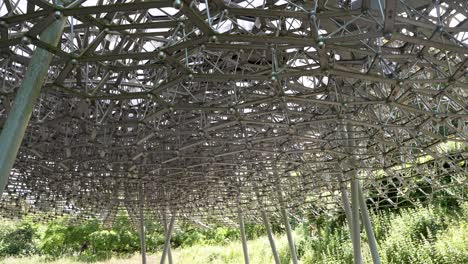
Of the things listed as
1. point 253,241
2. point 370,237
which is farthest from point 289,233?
point 253,241

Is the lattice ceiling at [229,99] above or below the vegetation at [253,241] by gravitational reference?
above

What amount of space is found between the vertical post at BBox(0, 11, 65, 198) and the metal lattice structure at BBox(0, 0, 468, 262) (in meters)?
0.14

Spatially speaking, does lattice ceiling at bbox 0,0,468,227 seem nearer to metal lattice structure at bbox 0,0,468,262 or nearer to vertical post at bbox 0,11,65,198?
metal lattice structure at bbox 0,0,468,262

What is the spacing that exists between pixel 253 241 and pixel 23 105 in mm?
37824

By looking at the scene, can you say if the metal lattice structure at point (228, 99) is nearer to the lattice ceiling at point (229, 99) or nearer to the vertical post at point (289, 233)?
the lattice ceiling at point (229, 99)

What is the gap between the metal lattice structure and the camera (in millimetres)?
8883

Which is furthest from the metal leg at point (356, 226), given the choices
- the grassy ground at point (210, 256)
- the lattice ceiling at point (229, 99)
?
the grassy ground at point (210, 256)

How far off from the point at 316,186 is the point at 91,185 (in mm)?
12554

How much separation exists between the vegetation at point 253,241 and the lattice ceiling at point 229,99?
4.55 meters

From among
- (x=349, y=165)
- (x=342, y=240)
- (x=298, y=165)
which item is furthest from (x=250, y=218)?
(x=349, y=165)

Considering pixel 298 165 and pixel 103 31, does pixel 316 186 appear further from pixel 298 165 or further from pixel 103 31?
pixel 103 31

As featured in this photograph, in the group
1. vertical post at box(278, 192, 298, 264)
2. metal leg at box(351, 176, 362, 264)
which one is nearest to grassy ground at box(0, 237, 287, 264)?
vertical post at box(278, 192, 298, 264)

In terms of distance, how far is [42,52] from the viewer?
7719mm

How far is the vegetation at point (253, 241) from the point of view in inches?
1003
